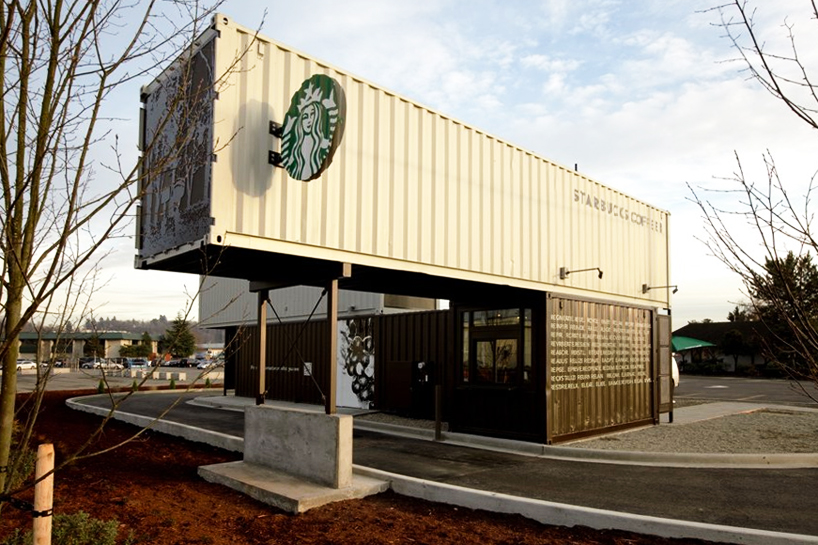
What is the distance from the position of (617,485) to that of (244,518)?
498 cm

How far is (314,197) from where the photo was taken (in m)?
8.55

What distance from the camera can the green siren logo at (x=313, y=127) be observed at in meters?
7.45

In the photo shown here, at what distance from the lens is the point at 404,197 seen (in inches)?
386

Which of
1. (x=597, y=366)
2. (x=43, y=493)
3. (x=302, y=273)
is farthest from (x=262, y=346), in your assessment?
(x=597, y=366)

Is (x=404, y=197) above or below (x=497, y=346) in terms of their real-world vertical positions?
above

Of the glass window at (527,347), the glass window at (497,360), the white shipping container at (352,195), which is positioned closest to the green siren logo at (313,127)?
the white shipping container at (352,195)

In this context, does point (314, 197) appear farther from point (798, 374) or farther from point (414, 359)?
point (414, 359)

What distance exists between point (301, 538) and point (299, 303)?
19.5m

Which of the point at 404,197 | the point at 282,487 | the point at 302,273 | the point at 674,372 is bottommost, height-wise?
the point at 282,487

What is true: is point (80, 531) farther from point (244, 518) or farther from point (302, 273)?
point (302, 273)

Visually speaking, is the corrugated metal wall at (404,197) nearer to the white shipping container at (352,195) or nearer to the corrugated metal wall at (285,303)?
the white shipping container at (352,195)

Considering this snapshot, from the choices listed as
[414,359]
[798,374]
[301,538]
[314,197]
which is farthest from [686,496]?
[414,359]

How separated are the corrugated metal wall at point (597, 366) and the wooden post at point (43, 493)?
32.1ft

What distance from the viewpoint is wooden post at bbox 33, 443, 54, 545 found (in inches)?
135
